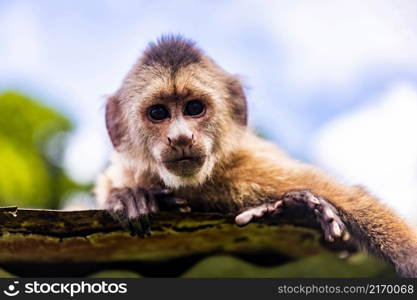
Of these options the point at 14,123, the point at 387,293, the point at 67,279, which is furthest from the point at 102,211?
the point at 14,123

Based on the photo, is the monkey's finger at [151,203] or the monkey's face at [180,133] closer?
the monkey's finger at [151,203]

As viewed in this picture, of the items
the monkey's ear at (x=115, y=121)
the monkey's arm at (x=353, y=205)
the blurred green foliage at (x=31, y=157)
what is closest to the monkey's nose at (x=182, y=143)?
the monkey's arm at (x=353, y=205)

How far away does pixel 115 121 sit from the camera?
2.85m

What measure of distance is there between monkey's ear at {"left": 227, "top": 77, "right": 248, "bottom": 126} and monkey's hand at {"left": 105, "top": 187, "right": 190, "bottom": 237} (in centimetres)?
58

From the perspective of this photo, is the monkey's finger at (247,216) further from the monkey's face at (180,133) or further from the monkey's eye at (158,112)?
the monkey's eye at (158,112)

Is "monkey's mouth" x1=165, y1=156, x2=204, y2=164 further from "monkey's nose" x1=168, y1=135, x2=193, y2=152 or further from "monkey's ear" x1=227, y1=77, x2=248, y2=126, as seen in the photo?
"monkey's ear" x1=227, y1=77, x2=248, y2=126

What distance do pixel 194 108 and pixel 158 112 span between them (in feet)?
0.48

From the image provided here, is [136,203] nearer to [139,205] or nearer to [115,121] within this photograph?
[139,205]

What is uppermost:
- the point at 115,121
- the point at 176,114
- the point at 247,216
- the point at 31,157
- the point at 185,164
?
the point at 31,157

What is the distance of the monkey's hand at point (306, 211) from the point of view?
2115 mm

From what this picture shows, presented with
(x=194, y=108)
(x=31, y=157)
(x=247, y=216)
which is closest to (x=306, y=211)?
(x=247, y=216)

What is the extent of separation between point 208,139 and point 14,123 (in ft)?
7.84

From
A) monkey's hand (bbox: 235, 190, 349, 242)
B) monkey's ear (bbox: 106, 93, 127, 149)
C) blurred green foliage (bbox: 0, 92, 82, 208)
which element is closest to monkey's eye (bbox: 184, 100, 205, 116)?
monkey's ear (bbox: 106, 93, 127, 149)

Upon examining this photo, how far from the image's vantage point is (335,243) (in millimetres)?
2229
